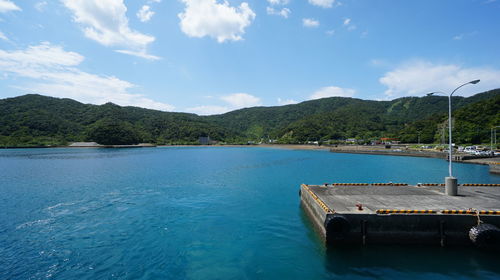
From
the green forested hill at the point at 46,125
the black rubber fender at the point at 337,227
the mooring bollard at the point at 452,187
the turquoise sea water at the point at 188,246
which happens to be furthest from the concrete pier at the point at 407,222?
the green forested hill at the point at 46,125

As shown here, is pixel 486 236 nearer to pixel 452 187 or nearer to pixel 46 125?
pixel 452 187

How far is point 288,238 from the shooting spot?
48.3ft

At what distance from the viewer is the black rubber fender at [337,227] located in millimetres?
12844

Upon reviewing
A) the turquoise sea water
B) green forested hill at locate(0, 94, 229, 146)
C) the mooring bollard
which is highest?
green forested hill at locate(0, 94, 229, 146)

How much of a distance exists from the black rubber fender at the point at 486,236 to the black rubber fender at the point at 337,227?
19.1ft

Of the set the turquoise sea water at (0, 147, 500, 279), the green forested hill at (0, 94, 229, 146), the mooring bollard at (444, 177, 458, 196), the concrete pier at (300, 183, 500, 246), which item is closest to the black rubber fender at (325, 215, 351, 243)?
the concrete pier at (300, 183, 500, 246)

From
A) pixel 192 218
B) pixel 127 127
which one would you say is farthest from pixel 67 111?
pixel 192 218

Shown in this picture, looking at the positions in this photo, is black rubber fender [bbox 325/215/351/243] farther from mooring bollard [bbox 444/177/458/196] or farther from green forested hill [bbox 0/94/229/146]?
green forested hill [bbox 0/94/229/146]

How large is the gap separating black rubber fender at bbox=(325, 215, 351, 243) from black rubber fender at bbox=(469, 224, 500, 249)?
5.83m

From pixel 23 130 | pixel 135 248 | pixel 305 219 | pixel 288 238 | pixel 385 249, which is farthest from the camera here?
pixel 23 130

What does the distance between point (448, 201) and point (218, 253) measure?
14.3m

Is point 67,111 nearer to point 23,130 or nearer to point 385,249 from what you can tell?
point 23,130

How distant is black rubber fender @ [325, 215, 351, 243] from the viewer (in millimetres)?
12844

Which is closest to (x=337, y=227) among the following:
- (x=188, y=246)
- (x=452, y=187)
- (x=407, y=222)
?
(x=407, y=222)
